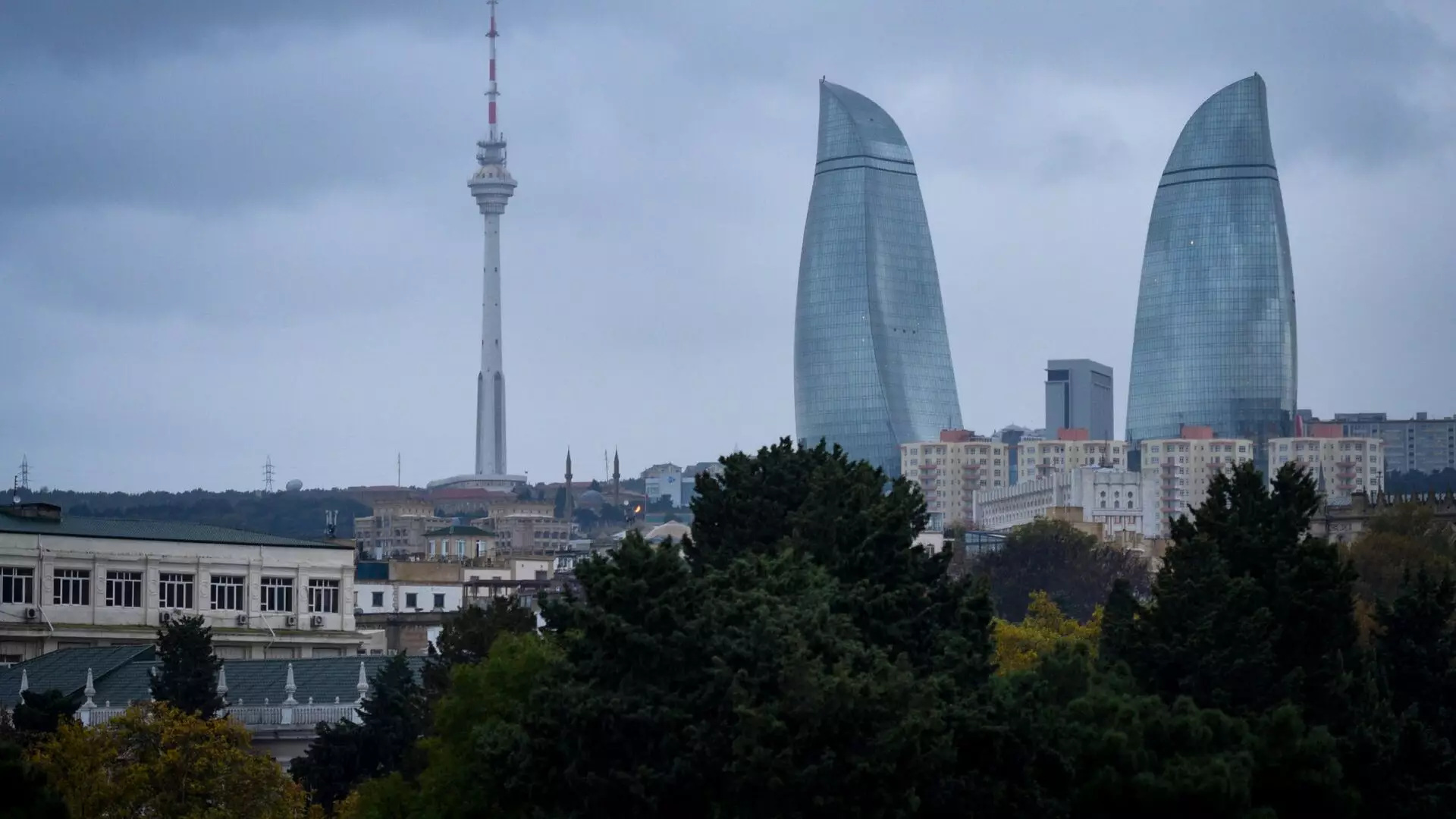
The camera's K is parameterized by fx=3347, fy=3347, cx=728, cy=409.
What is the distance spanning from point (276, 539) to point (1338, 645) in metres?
57.9

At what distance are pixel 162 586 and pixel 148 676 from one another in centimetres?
2241

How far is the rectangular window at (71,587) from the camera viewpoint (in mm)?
106812

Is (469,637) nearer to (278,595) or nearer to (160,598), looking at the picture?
(160,598)

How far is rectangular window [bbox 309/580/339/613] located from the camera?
11444 centimetres

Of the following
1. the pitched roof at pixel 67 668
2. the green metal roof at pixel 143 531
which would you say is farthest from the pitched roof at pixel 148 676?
the green metal roof at pixel 143 531

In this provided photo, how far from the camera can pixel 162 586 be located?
110 meters

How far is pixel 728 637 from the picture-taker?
5375 centimetres

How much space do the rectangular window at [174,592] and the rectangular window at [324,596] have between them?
5073 millimetres

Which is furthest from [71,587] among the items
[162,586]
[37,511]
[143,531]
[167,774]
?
[167,774]

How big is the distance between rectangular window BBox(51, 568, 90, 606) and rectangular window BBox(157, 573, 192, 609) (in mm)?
2878

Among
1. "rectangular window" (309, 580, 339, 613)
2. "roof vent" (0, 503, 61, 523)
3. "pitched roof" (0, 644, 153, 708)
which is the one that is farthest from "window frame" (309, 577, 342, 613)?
"pitched roof" (0, 644, 153, 708)

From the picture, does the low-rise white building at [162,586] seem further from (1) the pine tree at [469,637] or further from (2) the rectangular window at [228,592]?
(1) the pine tree at [469,637]

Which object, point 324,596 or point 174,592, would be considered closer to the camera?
point 174,592

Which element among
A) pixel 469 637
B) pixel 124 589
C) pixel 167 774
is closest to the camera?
pixel 167 774
